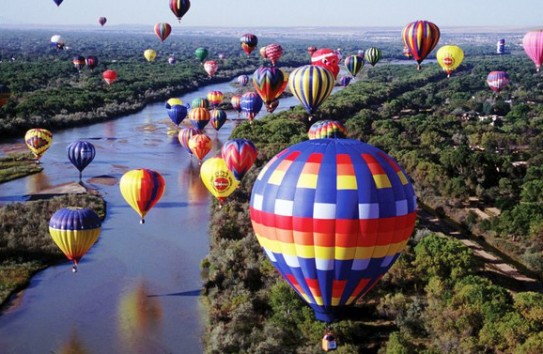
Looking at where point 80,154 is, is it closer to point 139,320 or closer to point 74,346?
point 139,320

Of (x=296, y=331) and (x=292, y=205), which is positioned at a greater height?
(x=292, y=205)

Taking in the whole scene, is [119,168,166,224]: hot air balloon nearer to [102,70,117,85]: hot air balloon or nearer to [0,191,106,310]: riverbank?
[0,191,106,310]: riverbank

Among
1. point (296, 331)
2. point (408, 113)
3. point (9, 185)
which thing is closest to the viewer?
point (296, 331)

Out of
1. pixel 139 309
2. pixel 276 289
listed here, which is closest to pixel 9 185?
pixel 139 309

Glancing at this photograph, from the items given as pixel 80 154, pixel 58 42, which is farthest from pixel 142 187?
pixel 58 42

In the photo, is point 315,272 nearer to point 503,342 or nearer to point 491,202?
point 503,342

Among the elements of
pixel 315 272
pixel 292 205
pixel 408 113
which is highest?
pixel 292 205
